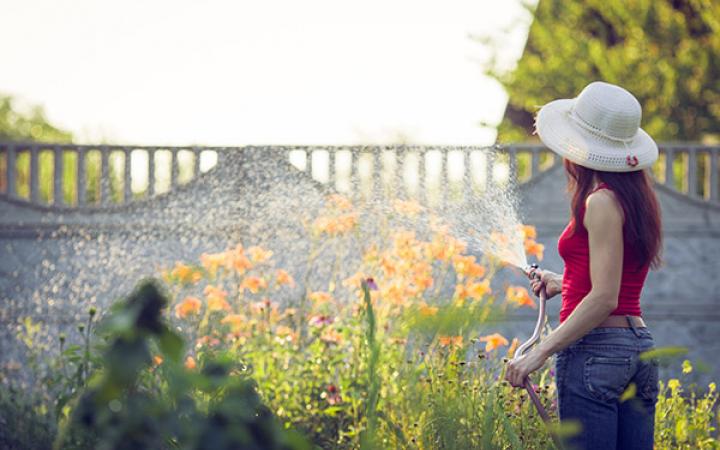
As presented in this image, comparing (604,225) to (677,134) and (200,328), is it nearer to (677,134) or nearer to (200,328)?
(200,328)

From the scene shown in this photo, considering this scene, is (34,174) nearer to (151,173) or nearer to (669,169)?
(151,173)

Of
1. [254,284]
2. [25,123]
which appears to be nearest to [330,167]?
[254,284]

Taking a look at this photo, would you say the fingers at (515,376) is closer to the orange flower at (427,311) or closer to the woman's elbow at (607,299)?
the woman's elbow at (607,299)

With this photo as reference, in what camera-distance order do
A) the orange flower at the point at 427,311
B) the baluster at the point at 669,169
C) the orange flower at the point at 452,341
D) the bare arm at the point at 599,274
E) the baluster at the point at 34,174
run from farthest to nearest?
1. the baluster at the point at 669,169
2. the baluster at the point at 34,174
3. the orange flower at the point at 452,341
4. the orange flower at the point at 427,311
5. the bare arm at the point at 599,274

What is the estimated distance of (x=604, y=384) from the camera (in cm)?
257

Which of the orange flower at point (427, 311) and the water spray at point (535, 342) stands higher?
the water spray at point (535, 342)

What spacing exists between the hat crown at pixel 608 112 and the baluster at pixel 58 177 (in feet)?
23.3

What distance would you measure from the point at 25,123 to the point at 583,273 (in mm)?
34905

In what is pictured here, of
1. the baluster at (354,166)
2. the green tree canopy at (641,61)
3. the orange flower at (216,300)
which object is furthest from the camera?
the green tree canopy at (641,61)

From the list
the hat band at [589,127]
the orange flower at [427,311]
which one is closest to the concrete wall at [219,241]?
the orange flower at [427,311]

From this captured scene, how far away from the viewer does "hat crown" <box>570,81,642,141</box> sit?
109 inches

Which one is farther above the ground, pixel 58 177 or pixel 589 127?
pixel 589 127

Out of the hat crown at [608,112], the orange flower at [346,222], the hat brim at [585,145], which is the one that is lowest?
the orange flower at [346,222]

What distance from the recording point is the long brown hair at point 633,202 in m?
2.56
